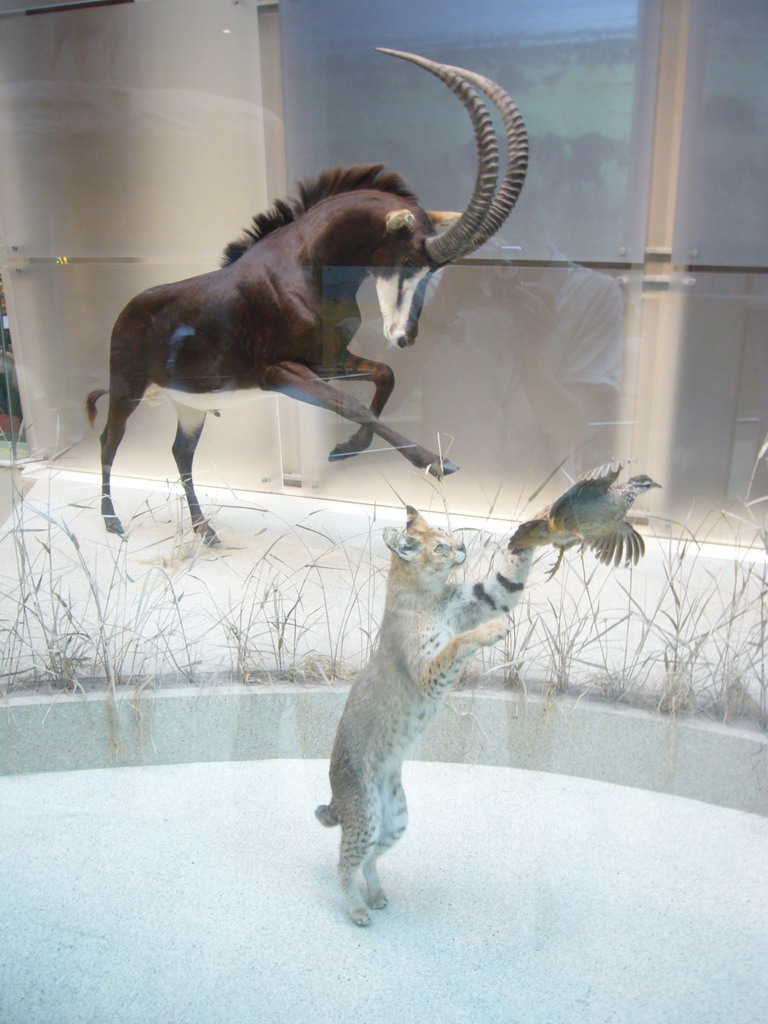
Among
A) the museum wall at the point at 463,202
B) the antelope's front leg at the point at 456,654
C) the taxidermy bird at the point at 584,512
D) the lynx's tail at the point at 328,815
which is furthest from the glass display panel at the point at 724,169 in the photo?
the lynx's tail at the point at 328,815

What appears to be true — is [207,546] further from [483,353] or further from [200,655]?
[483,353]

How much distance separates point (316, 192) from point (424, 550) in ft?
3.10

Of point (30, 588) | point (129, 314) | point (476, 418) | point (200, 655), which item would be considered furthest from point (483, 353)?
point (30, 588)

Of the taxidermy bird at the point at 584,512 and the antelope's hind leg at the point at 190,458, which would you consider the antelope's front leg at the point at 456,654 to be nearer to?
the taxidermy bird at the point at 584,512

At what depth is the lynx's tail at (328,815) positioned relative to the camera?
1.39 meters

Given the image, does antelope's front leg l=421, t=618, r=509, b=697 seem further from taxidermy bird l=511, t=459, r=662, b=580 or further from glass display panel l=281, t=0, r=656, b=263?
glass display panel l=281, t=0, r=656, b=263

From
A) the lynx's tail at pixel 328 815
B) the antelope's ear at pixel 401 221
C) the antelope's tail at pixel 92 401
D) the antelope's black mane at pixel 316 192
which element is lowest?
the lynx's tail at pixel 328 815

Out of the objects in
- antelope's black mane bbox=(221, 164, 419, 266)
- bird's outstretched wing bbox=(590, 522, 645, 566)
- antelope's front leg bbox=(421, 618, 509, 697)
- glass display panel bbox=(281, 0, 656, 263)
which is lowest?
antelope's front leg bbox=(421, 618, 509, 697)

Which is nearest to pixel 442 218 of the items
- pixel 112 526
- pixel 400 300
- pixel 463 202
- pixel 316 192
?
pixel 463 202

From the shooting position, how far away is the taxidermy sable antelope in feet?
5.18

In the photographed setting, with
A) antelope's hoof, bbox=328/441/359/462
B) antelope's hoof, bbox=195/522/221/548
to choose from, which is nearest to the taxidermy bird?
antelope's hoof, bbox=328/441/359/462

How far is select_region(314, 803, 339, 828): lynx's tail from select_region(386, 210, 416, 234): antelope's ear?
3.47 feet

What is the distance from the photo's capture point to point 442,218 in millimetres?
1627

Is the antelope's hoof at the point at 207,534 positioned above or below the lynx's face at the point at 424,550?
below
